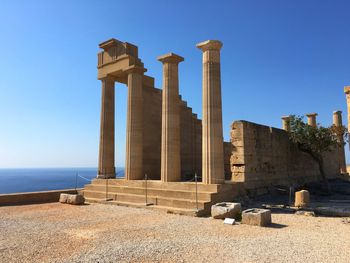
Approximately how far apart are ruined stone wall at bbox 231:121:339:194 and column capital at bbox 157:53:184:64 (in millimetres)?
4484

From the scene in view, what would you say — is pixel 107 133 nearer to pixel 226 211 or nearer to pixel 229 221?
pixel 226 211

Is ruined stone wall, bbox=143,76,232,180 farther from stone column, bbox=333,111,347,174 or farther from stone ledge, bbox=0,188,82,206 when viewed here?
stone column, bbox=333,111,347,174

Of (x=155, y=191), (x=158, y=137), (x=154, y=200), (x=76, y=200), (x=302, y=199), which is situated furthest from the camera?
(x=158, y=137)

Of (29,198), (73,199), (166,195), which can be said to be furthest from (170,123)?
(29,198)

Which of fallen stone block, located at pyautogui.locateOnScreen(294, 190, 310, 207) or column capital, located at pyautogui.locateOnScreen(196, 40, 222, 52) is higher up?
column capital, located at pyautogui.locateOnScreen(196, 40, 222, 52)

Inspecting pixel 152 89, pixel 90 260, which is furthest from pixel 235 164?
pixel 90 260

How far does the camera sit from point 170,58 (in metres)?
15.9

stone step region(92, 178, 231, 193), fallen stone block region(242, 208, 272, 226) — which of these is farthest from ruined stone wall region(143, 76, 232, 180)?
fallen stone block region(242, 208, 272, 226)

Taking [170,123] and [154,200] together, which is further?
[170,123]

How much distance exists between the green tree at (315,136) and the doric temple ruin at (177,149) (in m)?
0.79

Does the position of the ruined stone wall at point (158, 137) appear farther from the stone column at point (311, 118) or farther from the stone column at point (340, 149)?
the stone column at point (340, 149)

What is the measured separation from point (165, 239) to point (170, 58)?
10.2 m

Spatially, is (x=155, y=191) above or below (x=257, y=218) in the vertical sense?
above

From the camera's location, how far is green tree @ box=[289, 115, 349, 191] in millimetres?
19297
